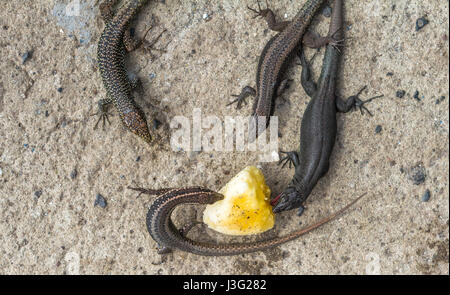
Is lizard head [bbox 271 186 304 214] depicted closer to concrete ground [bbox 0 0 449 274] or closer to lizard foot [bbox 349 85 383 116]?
concrete ground [bbox 0 0 449 274]

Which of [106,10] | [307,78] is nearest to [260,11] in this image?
[307,78]

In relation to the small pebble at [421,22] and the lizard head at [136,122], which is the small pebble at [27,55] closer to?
the lizard head at [136,122]

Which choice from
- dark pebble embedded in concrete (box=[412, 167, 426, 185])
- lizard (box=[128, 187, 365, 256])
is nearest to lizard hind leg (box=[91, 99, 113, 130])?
lizard (box=[128, 187, 365, 256])

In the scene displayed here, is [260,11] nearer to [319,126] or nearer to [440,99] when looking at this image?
[319,126]

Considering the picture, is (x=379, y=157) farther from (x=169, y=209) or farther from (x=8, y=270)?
(x=8, y=270)

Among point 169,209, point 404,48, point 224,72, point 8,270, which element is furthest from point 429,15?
point 8,270

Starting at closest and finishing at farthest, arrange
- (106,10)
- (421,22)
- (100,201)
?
(421,22)
(106,10)
(100,201)

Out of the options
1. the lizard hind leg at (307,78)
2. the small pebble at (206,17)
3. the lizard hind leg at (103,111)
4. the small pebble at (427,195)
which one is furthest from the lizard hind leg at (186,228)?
the small pebble at (427,195)
